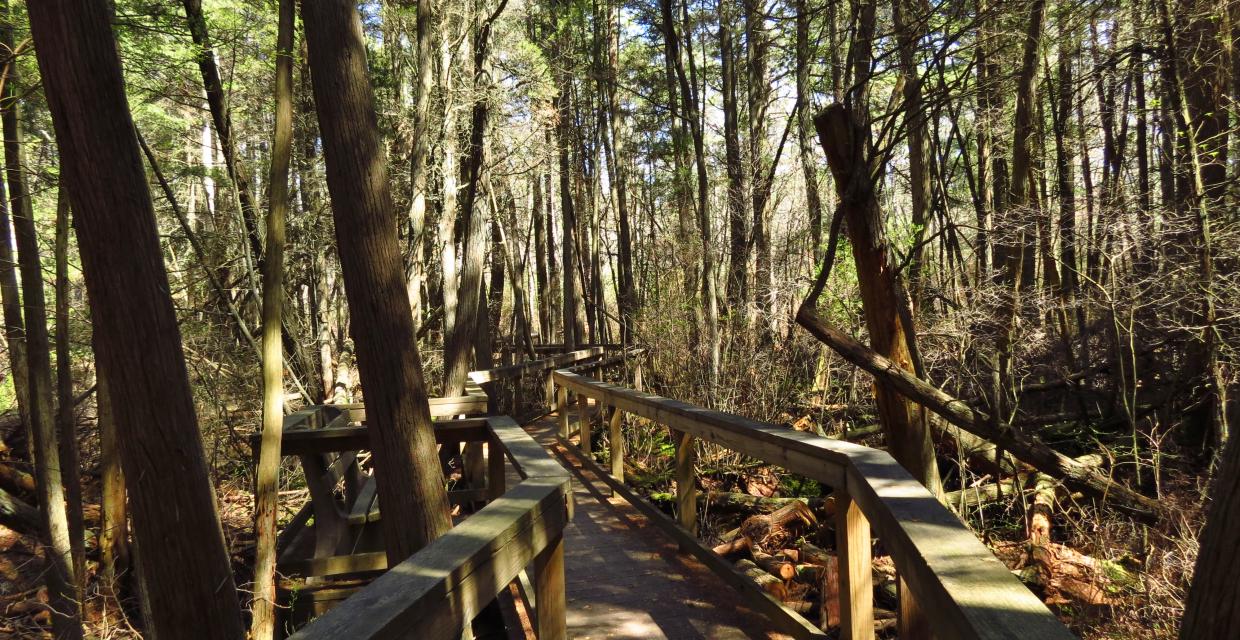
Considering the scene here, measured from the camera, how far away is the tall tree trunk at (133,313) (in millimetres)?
4457

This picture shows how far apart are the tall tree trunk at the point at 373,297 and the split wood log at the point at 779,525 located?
3027mm

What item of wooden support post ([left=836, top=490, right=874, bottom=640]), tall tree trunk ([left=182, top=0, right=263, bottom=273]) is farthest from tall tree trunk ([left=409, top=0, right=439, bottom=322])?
wooden support post ([left=836, top=490, right=874, bottom=640])

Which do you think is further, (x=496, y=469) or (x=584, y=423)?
(x=584, y=423)

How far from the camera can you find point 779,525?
7.29 m

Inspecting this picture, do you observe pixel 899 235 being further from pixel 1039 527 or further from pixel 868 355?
pixel 868 355

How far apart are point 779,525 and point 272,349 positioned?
494 centimetres

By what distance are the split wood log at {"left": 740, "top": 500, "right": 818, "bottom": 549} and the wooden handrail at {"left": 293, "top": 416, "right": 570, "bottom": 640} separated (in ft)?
12.8

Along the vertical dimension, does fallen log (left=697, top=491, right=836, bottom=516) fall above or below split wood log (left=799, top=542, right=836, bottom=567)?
above

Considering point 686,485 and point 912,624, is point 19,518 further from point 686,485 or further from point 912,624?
point 912,624

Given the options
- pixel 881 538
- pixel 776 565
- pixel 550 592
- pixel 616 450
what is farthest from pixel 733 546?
pixel 881 538

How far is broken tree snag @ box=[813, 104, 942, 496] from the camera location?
18.8ft

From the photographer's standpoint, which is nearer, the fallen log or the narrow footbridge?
the narrow footbridge

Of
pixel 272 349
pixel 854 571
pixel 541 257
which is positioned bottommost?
pixel 854 571

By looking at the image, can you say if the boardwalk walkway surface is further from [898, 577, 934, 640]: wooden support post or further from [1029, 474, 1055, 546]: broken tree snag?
[1029, 474, 1055, 546]: broken tree snag
